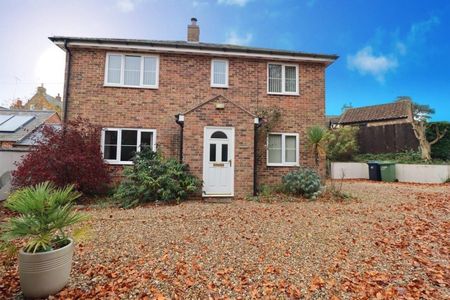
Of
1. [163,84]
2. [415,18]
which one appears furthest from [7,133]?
[415,18]

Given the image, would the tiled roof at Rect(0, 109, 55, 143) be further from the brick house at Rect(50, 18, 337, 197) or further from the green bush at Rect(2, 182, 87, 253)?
the green bush at Rect(2, 182, 87, 253)

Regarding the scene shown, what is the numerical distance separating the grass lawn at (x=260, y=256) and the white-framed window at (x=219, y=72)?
6027mm

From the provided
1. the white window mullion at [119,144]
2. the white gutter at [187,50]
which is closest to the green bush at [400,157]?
the white gutter at [187,50]

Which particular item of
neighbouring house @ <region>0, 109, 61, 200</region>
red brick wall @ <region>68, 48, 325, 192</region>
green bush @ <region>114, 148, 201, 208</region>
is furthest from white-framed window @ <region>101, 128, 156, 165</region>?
neighbouring house @ <region>0, 109, 61, 200</region>

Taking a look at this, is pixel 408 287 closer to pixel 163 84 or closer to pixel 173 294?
pixel 173 294

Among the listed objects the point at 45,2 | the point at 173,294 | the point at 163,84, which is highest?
the point at 45,2

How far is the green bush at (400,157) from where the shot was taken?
16.0 metres

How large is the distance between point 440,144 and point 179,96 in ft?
56.8

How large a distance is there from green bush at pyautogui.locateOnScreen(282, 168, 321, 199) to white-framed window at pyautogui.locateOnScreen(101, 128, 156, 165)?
5.72 m

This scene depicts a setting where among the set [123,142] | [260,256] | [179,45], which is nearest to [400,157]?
[179,45]

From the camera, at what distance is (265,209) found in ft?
24.8

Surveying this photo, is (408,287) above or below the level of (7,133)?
below

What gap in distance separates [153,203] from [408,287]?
6.91m

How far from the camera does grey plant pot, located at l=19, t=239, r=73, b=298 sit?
296 centimetres
